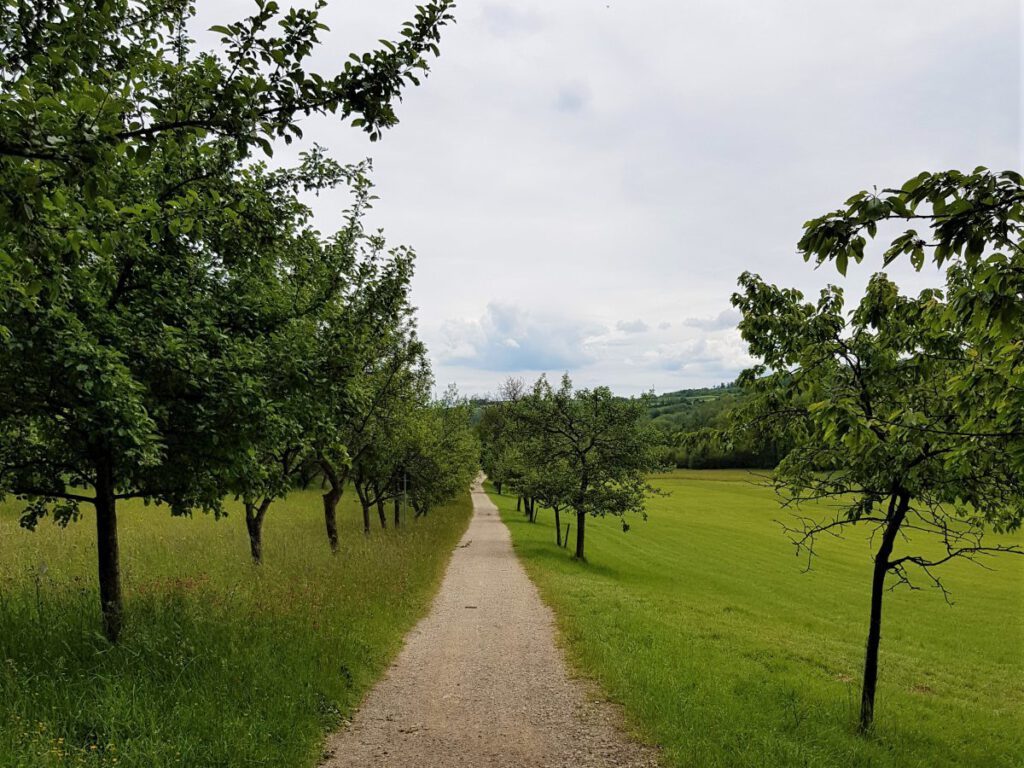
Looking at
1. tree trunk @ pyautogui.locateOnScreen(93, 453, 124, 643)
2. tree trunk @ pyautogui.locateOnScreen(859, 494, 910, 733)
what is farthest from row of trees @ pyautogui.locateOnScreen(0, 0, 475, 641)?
tree trunk @ pyautogui.locateOnScreen(859, 494, 910, 733)

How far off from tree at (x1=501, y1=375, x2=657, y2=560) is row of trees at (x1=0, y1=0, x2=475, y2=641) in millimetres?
16973

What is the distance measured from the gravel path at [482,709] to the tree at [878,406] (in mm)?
3884

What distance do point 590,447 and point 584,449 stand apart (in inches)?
11.8

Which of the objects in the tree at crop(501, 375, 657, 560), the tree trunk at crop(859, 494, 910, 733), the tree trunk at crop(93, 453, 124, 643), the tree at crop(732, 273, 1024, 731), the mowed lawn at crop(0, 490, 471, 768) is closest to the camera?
the mowed lawn at crop(0, 490, 471, 768)

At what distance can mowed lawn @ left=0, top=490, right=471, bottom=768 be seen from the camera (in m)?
5.52

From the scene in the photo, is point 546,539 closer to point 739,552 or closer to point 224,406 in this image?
point 739,552

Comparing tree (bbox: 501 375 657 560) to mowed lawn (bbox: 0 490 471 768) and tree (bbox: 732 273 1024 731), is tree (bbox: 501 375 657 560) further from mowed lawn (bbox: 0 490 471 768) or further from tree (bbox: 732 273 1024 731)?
tree (bbox: 732 273 1024 731)

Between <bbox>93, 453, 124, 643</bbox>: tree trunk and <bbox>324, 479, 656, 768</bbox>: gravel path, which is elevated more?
<bbox>93, 453, 124, 643</bbox>: tree trunk

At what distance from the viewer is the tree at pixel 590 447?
81.8 ft

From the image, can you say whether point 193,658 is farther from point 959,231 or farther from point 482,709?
point 959,231

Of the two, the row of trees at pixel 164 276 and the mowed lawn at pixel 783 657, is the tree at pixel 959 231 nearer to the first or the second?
the row of trees at pixel 164 276

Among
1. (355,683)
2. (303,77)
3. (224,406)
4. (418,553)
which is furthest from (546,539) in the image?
(303,77)

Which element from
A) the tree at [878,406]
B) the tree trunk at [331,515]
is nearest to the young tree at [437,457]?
the tree trunk at [331,515]

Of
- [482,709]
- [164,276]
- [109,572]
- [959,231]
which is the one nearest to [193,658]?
[109,572]
